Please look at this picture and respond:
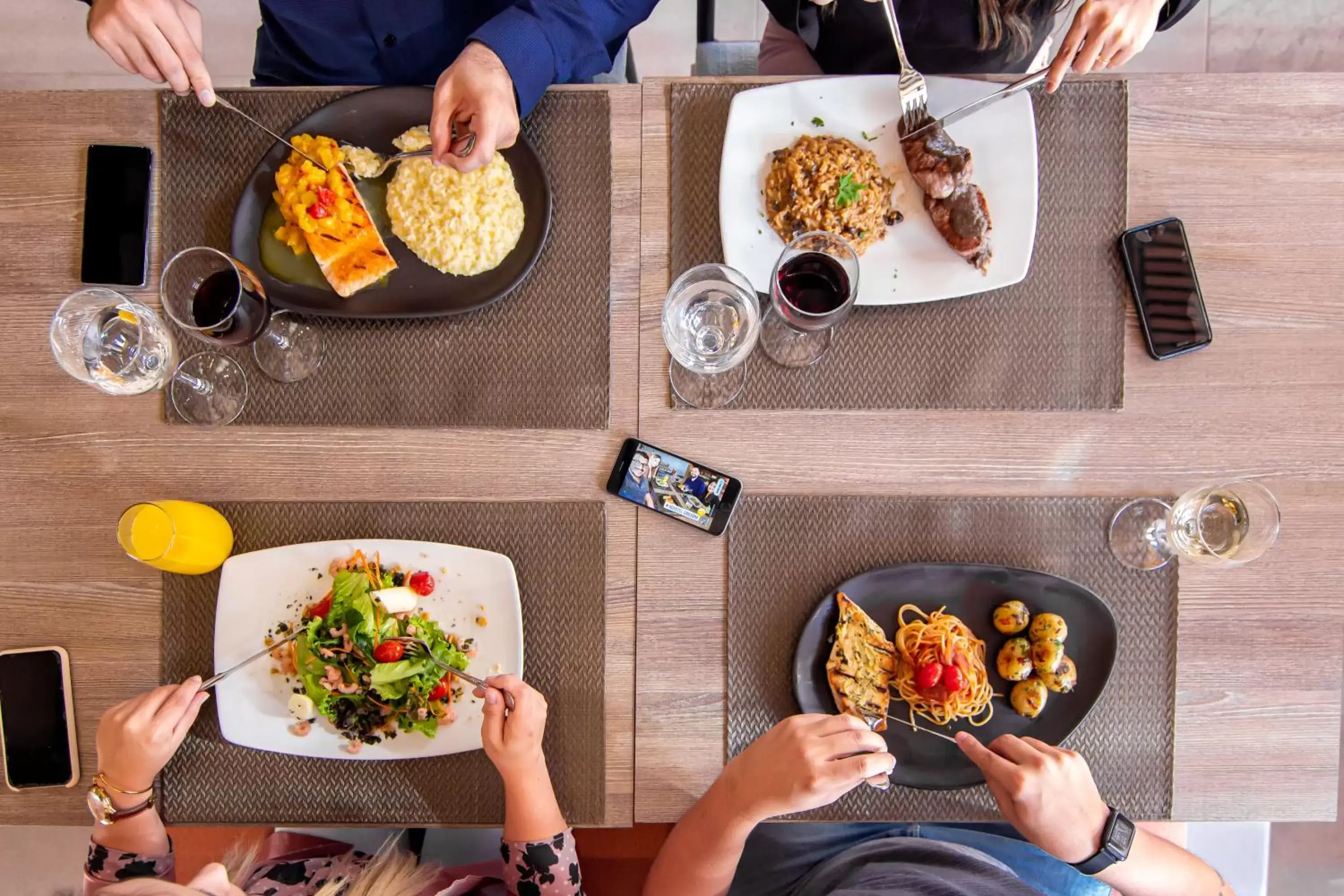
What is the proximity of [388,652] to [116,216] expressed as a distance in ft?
2.60

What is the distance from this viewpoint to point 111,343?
48.3 inches

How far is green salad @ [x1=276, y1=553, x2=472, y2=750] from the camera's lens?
120 centimetres

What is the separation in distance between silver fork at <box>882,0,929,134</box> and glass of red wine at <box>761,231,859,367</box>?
0.22 m

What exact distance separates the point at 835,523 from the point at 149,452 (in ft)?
3.49

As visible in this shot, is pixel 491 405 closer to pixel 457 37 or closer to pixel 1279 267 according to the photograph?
pixel 457 37

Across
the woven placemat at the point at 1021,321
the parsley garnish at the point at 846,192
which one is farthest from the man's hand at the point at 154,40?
the parsley garnish at the point at 846,192

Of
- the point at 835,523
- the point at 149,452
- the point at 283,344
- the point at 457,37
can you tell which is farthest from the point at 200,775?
the point at 457,37

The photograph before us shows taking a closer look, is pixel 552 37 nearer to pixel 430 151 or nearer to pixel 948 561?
pixel 430 151

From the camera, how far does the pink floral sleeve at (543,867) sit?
123 cm

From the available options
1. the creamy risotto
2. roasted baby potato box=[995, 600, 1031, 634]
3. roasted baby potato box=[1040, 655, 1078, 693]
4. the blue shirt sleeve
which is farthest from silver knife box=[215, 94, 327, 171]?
roasted baby potato box=[1040, 655, 1078, 693]

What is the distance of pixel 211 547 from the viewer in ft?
4.00

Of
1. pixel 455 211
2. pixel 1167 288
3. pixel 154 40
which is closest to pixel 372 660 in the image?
pixel 455 211

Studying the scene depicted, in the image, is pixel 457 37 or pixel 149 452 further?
pixel 457 37

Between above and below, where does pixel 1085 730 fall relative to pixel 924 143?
below
